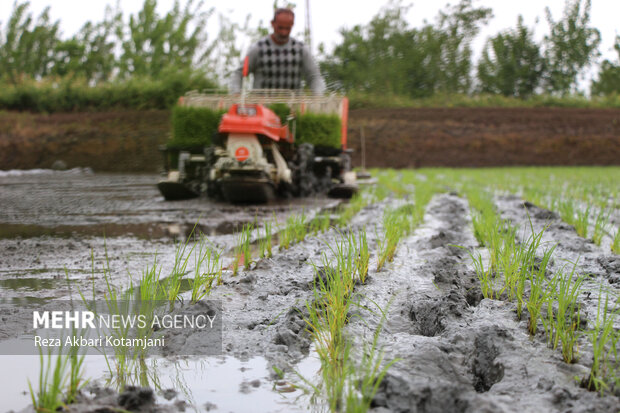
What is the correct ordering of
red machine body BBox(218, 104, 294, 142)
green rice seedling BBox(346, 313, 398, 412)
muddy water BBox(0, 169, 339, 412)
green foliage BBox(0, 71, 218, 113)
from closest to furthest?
green rice seedling BBox(346, 313, 398, 412) < muddy water BBox(0, 169, 339, 412) < red machine body BBox(218, 104, 294, 142) < green foliage BBox(0, 71, 218, 113)

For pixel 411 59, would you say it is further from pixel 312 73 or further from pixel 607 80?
pixel 312 73

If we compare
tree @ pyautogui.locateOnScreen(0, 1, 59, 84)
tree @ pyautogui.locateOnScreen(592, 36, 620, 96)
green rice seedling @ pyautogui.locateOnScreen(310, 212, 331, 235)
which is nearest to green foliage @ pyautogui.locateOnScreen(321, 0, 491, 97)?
tree @ pyautogui.locateOnScreen(592, 36, 620, 96)

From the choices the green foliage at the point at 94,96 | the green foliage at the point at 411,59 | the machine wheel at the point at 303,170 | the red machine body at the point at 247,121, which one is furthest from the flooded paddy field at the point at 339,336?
the green foliage at the point at 411,59

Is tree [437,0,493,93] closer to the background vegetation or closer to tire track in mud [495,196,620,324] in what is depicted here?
the background vegetation

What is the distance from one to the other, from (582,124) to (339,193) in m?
17.6

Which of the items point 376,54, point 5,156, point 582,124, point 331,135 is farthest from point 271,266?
point 376,54

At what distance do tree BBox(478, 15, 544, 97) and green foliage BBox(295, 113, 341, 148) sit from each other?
68.3ft

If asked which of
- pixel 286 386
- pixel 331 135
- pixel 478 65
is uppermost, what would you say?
pixel 478 65

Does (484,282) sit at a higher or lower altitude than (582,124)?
lower

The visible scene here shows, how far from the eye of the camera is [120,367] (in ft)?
4.40

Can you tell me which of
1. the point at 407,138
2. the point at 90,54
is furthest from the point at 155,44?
the point at 407,138

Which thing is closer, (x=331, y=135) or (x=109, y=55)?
(x=331, y=135)

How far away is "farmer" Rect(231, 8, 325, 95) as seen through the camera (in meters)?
6.56

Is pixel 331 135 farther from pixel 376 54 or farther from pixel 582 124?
pixel 376 54
